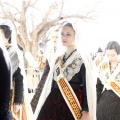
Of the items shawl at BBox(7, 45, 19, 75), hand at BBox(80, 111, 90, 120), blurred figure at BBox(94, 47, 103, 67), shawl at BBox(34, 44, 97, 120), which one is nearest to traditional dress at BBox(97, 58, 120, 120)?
blurred figure at BBox(94, 47, 103, 67)

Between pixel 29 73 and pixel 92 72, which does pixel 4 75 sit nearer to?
pixel 92 72

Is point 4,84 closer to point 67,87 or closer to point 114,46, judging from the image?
point 67,87

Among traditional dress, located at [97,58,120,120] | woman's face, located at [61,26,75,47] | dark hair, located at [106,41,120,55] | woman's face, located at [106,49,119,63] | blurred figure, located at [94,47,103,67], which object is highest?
woman's face, located at [61,26,75,47]

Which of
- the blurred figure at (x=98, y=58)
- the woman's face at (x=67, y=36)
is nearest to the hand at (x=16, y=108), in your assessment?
the woman's face at (x=67, y=36)

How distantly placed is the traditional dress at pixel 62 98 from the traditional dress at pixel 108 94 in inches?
50.8

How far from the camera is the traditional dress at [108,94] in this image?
489 cm

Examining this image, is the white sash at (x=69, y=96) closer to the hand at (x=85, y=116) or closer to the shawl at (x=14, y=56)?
the hand at (x=85, y=116)

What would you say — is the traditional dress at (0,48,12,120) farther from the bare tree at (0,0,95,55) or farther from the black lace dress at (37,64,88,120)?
the bare tree at (0,0,95,55)

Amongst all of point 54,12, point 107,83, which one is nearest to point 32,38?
point 54,12

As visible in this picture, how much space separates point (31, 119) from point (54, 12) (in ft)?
39.6

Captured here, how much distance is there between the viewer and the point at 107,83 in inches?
204

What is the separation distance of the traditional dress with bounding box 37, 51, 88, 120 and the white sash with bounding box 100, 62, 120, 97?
4.84 ft

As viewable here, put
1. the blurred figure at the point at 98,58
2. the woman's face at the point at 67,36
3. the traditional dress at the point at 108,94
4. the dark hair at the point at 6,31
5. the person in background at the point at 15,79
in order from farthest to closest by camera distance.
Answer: the blurred figure at the point at 98,58 < the traditional dress at the point at 108,94 < the dark hair at the point at 6,31 < the person in background at the point at 15,79 < the woman's face at the point at 67,36

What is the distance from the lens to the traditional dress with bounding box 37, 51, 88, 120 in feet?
12.0
